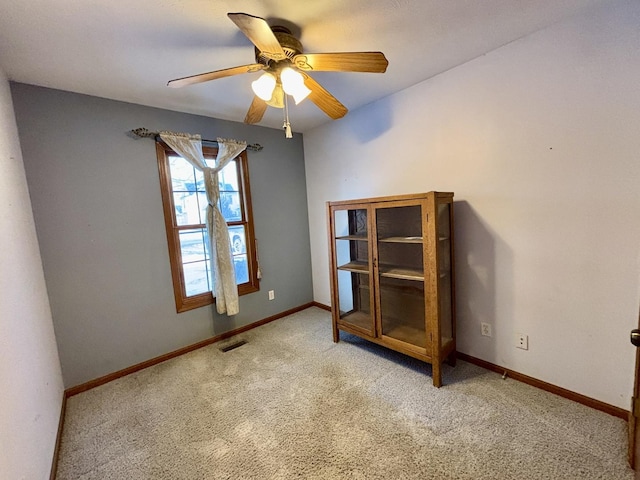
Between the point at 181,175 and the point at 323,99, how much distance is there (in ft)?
5.32

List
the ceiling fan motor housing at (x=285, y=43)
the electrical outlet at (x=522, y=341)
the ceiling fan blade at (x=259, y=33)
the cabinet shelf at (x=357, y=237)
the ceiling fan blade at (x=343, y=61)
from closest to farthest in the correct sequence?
1. the ceiling fan blade at (x=259, y=33)
2. the ceiling fan blade at (x=343, y=61)
3. the ceiling fan motor housing at (x=285, y=43)
4. the electrical outlet at (x=522, y=341)
5. the cabinet shelf at (x=357, y=237)

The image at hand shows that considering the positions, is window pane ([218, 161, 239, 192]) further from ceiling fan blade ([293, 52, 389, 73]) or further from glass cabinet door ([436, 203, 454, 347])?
glass cabinet door ([436, 203, 454, 347])

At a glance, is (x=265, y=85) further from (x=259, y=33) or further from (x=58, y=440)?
(x=58, y=440)

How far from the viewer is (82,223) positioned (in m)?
2.12

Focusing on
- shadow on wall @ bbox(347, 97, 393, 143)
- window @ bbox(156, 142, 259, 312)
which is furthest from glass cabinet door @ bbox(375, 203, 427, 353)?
window @ bbox(156, 142, 259, 312)

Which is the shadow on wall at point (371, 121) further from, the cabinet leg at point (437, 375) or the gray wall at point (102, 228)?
the cabinet leg at point (437, 375)

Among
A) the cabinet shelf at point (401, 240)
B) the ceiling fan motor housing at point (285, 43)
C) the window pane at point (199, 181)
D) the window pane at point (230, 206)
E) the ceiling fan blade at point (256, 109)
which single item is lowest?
the cabinet shelf at point (401, 240)

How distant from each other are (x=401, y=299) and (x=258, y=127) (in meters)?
2.41

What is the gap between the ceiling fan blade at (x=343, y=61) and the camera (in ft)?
4.33

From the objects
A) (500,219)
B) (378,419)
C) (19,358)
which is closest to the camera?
(19,358)

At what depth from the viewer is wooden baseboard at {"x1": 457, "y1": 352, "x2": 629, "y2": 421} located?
1579mm

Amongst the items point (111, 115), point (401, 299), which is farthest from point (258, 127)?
point (401, 299)

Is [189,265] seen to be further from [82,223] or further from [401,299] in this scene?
[401,299]

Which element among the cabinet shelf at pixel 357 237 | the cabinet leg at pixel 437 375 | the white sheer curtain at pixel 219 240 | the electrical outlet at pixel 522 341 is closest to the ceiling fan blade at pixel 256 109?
the white sheer curtain at pixel 219 240
